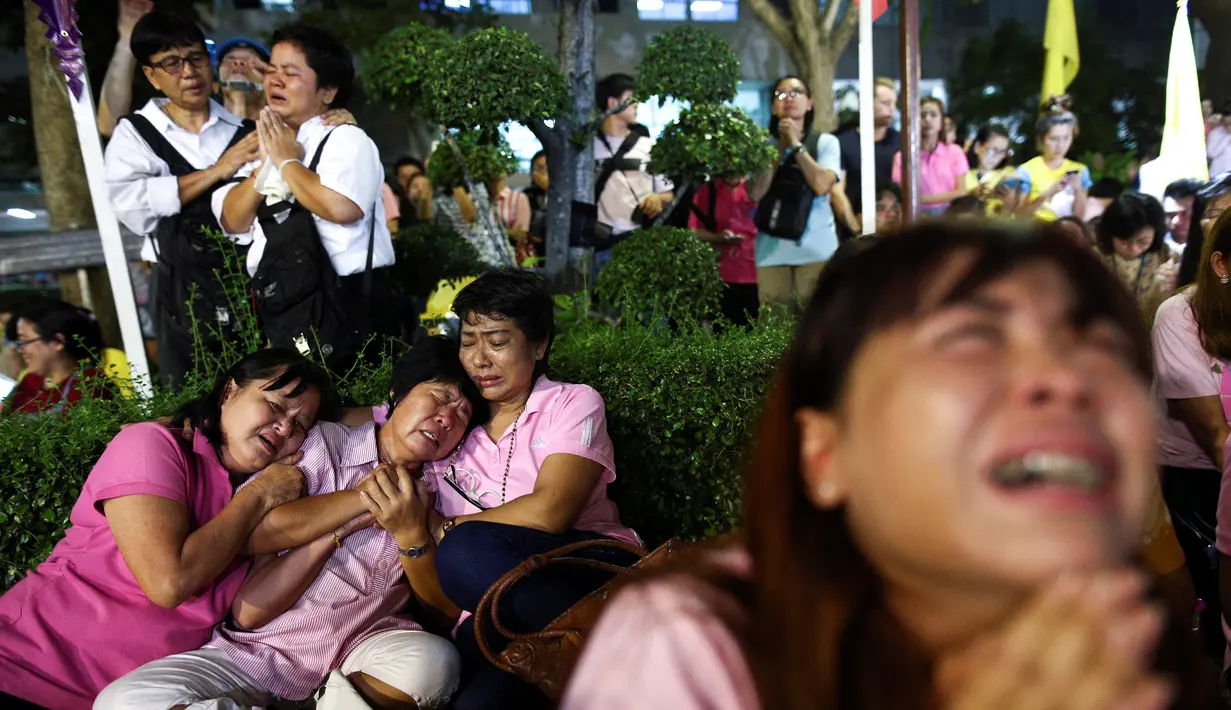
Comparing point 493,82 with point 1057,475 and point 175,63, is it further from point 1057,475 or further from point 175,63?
point 1057,475

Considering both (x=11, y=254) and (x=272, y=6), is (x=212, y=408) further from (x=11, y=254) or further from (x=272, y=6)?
(x=272, y=6)

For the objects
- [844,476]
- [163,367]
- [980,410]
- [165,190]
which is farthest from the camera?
[163,367]

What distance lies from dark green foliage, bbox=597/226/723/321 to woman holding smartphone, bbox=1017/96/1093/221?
3494mm

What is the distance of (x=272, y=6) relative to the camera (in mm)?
11273

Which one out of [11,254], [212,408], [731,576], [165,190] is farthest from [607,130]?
[731,576]

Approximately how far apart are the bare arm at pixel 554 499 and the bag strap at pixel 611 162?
3.54 m

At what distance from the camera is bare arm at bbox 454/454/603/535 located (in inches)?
102

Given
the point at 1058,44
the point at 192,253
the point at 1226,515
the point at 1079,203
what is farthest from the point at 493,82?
the point at 1058,44

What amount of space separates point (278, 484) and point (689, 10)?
10940 mm

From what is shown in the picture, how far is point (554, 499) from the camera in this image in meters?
2.64

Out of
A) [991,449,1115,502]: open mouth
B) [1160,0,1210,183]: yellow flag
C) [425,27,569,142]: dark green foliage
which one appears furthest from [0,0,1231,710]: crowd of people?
[425,27,569,142]: dark green foliage

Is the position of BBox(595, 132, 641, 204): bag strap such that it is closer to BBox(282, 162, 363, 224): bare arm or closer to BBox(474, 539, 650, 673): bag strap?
BBox(282, 162, 363, 224): bare arm

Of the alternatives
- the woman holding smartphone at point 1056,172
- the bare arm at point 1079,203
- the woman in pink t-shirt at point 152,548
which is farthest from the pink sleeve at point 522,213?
the woman in pink t-shirt at point 152,548

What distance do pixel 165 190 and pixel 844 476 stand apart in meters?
3.64
